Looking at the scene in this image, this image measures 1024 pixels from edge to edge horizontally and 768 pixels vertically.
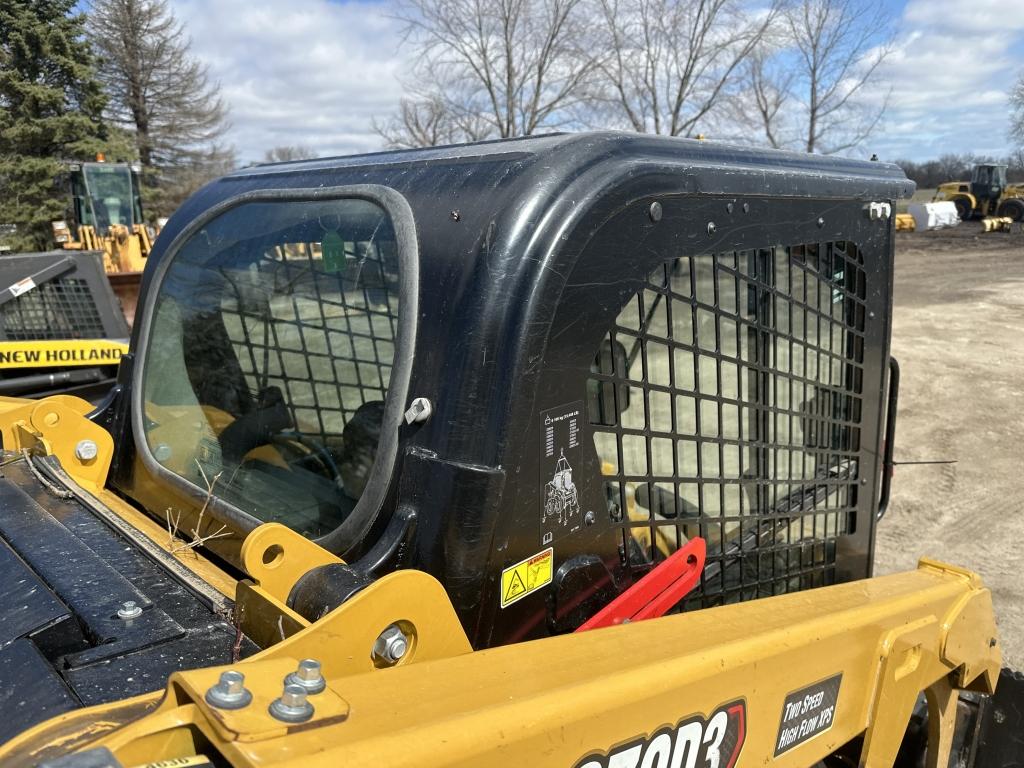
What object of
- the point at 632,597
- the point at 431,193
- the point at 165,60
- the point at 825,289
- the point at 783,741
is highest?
the point at 165,60

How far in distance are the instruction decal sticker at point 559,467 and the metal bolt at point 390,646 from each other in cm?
34

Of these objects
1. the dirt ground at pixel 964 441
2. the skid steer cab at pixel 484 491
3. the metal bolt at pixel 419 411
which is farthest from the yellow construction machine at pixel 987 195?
the metal bolt at pixel 419 411

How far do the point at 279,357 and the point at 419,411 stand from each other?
27.5 inches

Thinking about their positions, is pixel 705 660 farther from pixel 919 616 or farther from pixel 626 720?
pixel 919 616

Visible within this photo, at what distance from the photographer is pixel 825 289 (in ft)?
7.32

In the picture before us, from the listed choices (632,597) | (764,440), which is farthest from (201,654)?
(764,440)

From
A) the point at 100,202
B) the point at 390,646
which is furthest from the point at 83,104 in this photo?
the point at 390,646

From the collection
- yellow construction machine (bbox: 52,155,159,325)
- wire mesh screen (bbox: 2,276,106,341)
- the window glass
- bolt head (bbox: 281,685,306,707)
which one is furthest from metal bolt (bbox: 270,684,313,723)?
yellow construction machine (bbox: 52,155,159,325)

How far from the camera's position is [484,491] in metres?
1.39

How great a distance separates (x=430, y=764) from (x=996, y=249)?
27713 mm

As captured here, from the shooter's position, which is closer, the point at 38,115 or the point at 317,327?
the point at 317,327

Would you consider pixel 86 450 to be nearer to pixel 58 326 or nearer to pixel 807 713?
pixel 807 713

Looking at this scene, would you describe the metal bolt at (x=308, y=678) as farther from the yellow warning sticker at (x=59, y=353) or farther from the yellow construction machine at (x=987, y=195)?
the yellow construction machine at (x=987, y=195)

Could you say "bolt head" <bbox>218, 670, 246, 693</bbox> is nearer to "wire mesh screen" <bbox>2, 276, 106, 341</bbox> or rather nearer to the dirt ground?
the dirt ground
